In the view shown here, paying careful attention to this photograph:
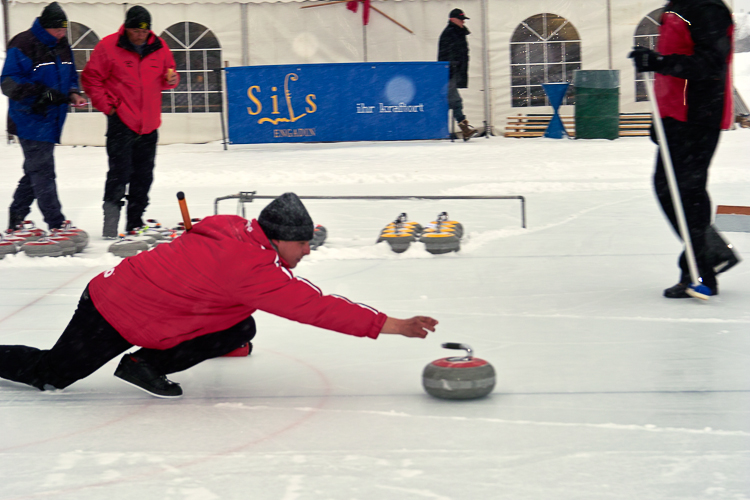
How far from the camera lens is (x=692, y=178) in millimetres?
3941

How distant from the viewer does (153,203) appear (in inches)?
312

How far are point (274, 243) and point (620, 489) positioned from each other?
1.19 m

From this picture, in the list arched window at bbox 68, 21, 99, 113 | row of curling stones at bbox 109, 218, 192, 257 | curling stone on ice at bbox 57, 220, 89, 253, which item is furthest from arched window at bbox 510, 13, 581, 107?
curling stone on ice at bbox 57, 220, 89, 253

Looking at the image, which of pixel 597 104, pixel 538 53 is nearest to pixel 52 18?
pixel 597 104

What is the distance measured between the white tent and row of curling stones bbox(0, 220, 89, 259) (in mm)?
8731

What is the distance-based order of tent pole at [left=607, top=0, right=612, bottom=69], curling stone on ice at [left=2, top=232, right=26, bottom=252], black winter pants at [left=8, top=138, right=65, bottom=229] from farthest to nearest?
tent pole at [left=607, top=0, right=612, bottom=69] < black winter pants at [left=8, top=138, right=65, bottom=229] < curling stone on ice at [left=2, top=232, right=26, bottom=252]

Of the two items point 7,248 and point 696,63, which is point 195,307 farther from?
point 7,248

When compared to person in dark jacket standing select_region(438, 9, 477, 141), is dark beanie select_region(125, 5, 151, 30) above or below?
below

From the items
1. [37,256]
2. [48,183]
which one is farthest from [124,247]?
[48,183]

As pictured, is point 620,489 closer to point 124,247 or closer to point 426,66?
point 124,247

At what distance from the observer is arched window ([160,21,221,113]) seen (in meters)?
14.2

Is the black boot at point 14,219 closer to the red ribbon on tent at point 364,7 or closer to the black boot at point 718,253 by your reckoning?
the black boot at point 718,253

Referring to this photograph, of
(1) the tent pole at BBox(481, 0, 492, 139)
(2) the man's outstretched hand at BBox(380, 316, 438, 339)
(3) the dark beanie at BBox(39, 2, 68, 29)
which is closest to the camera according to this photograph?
(2) the man's outstretched hand at BBox(380, 316, 438, 339)

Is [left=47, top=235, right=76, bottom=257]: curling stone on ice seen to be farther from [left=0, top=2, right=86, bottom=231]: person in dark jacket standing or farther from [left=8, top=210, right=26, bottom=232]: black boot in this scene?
[left=8, top=210, right=26, bottom=232]: black boot
